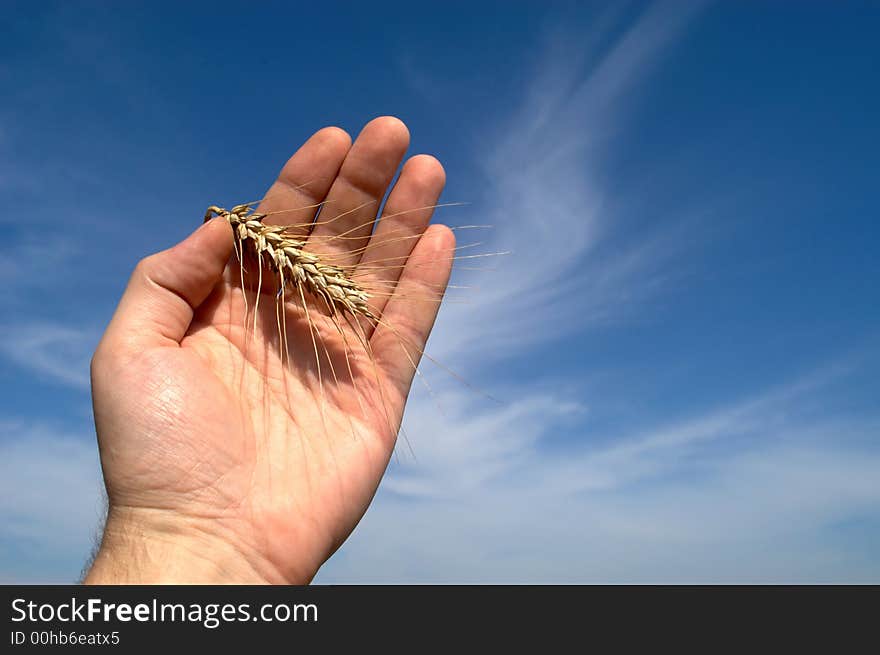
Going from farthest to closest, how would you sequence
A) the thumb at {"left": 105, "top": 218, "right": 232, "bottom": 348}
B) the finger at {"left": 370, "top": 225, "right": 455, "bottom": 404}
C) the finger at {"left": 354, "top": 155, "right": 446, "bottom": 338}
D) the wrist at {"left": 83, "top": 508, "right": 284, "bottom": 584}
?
the finger at {"left": 354, "top": 155, "right": 446, "bottom": 338}, the finger at {"left": 370, "top": 225, "right": 455, "bottom": 404}, the thumb at {"left": 105, "top": 218, "right": 232, "bottom": 348}, the wrist at {"left": 83, "top": 508, "right": 284, "bottom": 584}

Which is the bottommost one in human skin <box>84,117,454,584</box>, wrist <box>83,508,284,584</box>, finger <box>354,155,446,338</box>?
wrist <box>83,508,284,584</box>

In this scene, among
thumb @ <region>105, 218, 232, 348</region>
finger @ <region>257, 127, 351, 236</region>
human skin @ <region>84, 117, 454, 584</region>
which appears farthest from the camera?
finger @ <region>257, 127, 351, 236</region>

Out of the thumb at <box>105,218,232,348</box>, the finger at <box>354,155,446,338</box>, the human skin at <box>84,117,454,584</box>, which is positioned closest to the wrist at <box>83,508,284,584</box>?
the human skin at <box>84,117,454,584</box>

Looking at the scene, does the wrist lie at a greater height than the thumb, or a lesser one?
lesser

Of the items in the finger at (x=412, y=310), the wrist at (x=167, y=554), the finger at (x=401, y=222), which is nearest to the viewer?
the wrist at (x=167, y=554)

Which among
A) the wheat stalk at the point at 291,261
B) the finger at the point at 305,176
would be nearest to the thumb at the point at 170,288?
the wheat stalk at the point at 291,261

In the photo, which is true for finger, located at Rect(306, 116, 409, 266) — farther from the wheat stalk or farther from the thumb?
the thumb

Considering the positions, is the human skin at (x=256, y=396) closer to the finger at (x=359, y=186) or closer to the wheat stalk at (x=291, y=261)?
the finger at (x=359, y=186)

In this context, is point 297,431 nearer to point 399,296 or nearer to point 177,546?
point 177,546
